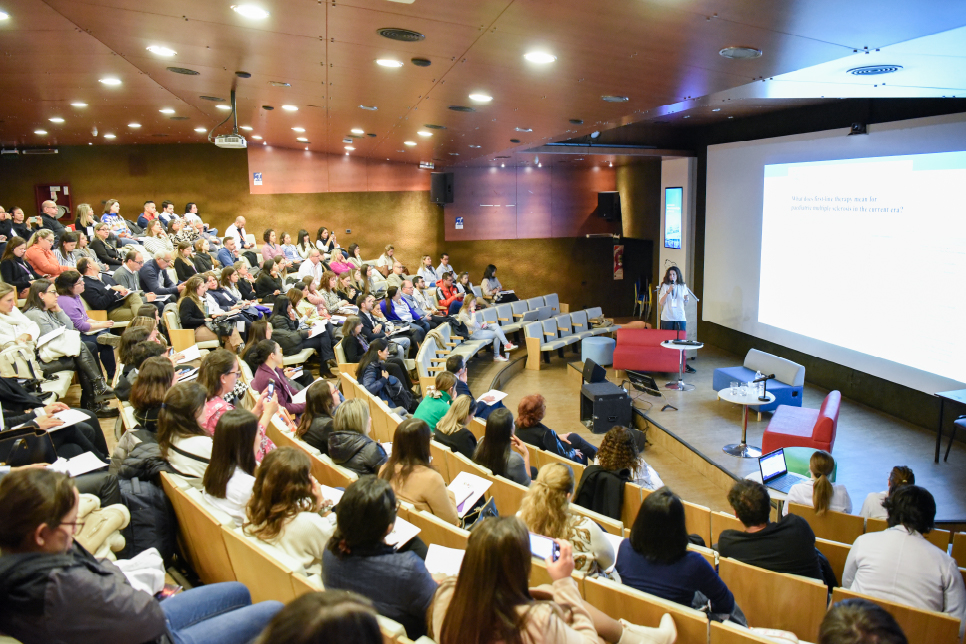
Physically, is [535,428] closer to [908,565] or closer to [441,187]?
[908,565]

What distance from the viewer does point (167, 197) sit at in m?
14.0

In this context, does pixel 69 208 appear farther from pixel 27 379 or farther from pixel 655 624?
pixel 655 624

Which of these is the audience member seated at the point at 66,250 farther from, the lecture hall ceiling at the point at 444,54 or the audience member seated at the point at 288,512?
the audience member seated at the point at 288,512

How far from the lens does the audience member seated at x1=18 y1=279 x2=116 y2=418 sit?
4.99 meters

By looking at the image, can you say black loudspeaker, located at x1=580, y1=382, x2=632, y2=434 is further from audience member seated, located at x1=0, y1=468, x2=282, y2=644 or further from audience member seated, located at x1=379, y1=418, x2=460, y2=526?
audience member seated, located at x1=0, y1=468, x2=282, y2=644

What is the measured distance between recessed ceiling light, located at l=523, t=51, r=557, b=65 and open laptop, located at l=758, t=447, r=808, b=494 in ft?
11.7

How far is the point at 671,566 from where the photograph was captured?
260cm

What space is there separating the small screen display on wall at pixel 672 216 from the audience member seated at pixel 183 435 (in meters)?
11.2

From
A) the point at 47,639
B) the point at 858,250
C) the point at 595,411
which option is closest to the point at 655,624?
the point at 47,639

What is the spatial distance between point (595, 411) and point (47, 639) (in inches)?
257

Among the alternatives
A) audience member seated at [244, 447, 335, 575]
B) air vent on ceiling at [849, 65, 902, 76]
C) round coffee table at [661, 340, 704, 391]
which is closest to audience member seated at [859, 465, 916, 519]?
air vent on ceiling at [849, 65, 902, 76]

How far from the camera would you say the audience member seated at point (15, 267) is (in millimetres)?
6457

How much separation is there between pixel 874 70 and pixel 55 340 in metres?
→ 6.60

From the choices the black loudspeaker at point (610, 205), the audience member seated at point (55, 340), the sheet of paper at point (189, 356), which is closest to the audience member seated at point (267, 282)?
the audience member seated at point (55, 340)
